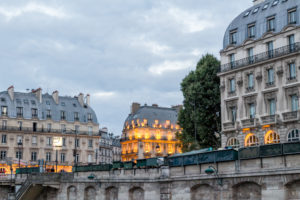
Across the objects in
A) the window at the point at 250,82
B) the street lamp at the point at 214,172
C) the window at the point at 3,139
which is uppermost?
the window at the point at 250,82

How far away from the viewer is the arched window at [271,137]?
55344mm

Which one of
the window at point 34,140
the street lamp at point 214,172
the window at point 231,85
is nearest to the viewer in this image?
the street lamp at point 214,172

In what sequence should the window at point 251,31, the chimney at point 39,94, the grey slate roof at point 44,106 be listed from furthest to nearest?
the chimney at point 39,94
the grey slate roof at point 44,106
the window at point 251,31

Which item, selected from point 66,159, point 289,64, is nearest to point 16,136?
point 66,159

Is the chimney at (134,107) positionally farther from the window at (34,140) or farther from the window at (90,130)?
the window at (34,140)

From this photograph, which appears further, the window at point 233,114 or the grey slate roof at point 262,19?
the window at point 233,114

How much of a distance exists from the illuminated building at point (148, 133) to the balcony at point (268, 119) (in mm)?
55941

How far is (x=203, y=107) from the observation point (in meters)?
67.1

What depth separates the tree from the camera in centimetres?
6632

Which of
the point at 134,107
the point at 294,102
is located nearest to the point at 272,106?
the point at 294,102

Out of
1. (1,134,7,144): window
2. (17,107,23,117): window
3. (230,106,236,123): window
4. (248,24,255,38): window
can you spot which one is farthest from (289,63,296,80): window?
(17,107,23,117): window

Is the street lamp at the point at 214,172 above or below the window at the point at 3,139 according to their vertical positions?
below

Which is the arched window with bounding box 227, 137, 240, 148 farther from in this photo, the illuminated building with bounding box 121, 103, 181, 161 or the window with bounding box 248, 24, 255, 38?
the illuminated building with bounding box 121, 103, 181, 161

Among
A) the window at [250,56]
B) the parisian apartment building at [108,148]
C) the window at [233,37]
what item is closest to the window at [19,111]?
the parisian apartment building at [108,148]
